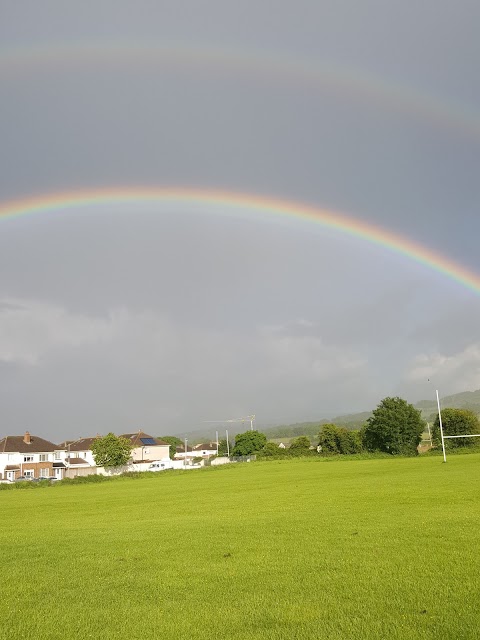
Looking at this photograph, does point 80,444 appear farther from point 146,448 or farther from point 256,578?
point 256,578

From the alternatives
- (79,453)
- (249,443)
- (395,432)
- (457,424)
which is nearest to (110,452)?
(79,453)

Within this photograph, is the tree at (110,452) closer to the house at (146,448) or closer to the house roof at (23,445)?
A: the house roof at (23,445)

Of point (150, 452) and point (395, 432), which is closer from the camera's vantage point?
point (395, 432)

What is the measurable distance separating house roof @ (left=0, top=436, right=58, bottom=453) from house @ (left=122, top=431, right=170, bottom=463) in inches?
947

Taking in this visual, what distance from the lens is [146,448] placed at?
13475 cm

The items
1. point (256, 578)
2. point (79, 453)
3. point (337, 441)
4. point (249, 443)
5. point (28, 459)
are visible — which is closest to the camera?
point (256, 578)

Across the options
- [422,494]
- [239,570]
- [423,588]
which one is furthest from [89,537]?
[422,494]

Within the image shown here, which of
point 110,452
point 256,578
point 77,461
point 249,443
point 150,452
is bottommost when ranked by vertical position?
point 77,461

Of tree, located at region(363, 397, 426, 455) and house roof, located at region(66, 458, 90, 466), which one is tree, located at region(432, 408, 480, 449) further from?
house roof, located at region(66, 458, 90, 466)

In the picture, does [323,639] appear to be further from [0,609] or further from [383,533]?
[383,533]

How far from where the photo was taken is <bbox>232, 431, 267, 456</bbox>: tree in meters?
141

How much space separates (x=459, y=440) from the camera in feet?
336

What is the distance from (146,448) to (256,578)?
130367 mm

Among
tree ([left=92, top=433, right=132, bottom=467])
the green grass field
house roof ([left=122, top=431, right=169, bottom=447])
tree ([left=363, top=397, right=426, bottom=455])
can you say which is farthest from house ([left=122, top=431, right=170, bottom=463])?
the green grass field
